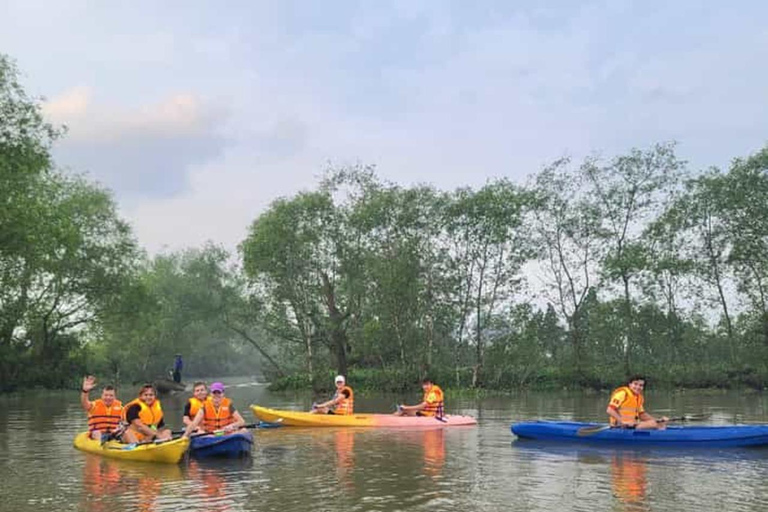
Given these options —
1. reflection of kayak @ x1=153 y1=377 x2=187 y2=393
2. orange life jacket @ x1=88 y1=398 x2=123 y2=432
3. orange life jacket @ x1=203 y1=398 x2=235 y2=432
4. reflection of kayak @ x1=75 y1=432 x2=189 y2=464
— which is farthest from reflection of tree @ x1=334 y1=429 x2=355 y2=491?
reflection of kayak @ x1=153 y1=377 x2=187 y2=393

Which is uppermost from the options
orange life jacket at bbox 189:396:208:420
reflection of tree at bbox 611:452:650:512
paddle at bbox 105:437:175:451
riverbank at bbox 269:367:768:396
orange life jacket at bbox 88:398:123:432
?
riverbank at bbox 269:367:768:396

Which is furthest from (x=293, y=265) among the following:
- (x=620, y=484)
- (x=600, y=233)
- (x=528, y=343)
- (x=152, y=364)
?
(x=620, y=484)

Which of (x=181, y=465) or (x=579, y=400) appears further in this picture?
(x=579, y=400)

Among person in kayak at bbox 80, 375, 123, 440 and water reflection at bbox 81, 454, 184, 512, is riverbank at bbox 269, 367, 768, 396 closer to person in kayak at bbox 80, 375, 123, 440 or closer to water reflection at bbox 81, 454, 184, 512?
person in kayak at bbox 80, 375, 123, 440

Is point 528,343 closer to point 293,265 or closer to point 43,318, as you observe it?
point 293,265

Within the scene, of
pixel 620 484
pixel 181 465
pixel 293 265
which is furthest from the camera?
pixel 293 265

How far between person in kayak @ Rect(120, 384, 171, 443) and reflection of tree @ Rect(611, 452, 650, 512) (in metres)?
7.69

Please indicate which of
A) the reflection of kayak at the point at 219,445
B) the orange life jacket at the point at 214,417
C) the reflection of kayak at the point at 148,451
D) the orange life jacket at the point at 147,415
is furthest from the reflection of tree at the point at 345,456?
the orange life jacket at the point at 147,415

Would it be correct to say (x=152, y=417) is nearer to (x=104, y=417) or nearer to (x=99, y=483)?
(x=104, y=417)

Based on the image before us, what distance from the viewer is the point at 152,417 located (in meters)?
14.9

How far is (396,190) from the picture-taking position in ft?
143

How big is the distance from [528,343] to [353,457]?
93.4 feet

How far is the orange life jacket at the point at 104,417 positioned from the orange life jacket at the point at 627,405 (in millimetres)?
9645

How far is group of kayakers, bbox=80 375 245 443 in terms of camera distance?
Result: 48.2 feet
